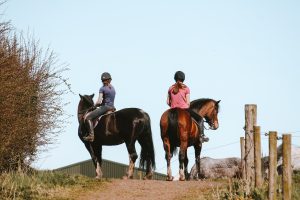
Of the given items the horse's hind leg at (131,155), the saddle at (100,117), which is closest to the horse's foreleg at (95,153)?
the saddle at (100,117)

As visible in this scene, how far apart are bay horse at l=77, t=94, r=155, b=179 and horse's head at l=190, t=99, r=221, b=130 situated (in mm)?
1744

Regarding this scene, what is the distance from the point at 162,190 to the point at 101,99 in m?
4.27

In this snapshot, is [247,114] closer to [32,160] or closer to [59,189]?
[59,189]

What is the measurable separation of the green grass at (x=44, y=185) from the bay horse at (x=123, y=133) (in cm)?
164

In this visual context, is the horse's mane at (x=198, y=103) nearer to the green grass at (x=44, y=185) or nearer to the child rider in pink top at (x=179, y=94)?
the child rider in pink top at (x=179, y=94)

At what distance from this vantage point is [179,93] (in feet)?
62.4

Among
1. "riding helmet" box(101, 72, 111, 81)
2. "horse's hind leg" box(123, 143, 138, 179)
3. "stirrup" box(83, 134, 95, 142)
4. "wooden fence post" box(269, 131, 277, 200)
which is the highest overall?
"riding helmet" box(101, 72, 111, 81)

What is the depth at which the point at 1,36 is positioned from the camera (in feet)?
69.3

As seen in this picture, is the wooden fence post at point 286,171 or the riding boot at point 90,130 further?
the riding boot at point 90,130

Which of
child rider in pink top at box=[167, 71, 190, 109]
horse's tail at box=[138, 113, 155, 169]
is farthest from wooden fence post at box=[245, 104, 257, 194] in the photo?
horse's tail at box=[138, 113, 155, 169]

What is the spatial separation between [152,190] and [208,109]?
15.7ft

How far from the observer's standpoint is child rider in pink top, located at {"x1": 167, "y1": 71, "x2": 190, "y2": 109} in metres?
19.0

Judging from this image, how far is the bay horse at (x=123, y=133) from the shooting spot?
1919cm

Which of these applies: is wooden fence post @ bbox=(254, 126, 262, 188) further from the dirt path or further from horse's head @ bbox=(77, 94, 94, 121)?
horse's head @ bbox=(77, 94, 94, 121)
